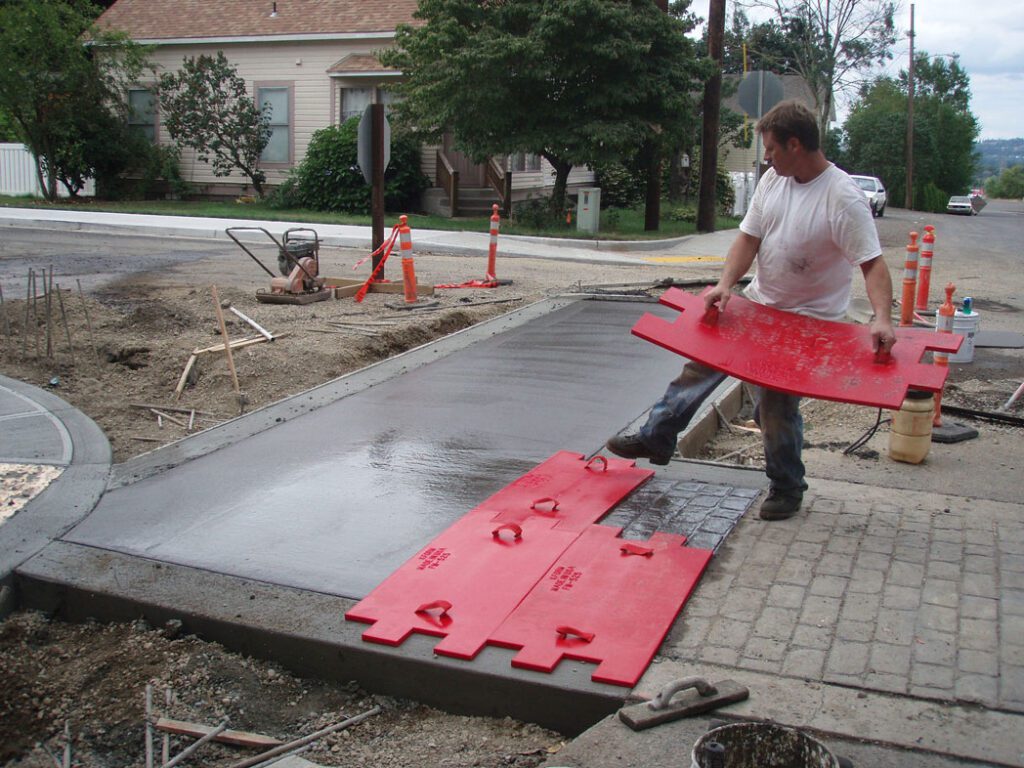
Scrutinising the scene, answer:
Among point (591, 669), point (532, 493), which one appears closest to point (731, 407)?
point (532, 493)

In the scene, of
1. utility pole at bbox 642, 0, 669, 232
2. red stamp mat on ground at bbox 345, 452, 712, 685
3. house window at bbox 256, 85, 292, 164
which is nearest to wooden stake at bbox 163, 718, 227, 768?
red stamp mat on ground at bbox 345, 452, 712, 685

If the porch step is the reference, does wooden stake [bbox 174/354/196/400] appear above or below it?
below

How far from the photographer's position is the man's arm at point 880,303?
14.6 ft

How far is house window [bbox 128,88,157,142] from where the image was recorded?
29891 mm

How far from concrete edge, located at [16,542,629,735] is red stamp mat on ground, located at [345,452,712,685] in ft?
0.23

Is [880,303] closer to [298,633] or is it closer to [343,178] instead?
[298,633]

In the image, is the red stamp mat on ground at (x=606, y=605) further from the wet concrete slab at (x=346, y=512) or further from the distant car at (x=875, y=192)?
the distant car at (x=875, y=192)

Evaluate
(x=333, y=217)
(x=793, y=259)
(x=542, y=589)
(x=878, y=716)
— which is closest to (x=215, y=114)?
(x=333, y=217)

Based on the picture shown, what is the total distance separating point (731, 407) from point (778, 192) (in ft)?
10.2

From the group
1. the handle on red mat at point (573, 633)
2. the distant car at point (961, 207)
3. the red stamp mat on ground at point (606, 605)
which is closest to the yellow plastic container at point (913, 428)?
the red stamp mat on ground at point (606, 605)

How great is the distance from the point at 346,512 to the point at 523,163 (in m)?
25.6

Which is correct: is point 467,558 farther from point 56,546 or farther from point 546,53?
point 546,53

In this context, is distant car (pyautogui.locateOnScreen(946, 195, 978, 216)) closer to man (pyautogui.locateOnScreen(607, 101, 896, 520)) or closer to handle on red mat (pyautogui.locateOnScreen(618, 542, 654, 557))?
man (pyautogui.locateOnScreen(607, 101, 896, 520))

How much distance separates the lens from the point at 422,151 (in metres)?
27.6
